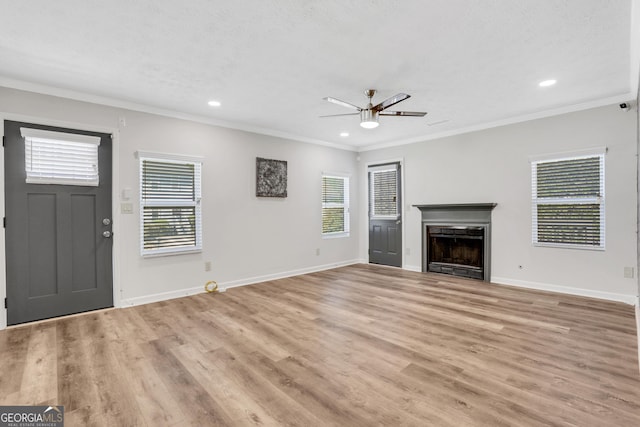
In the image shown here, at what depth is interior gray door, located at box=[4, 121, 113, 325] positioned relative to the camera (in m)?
3.29

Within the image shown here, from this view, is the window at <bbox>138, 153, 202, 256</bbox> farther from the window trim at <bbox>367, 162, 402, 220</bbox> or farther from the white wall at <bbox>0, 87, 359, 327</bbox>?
the window trim at <bbox>367, 162, 402, 220</bbox>

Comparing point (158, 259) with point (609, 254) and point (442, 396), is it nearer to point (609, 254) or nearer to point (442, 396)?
point (442, 396)

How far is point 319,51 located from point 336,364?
8.68ft

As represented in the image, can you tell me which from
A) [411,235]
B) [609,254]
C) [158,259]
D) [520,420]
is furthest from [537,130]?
[158,259]

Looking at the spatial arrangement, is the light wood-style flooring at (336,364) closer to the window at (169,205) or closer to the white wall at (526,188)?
the white wall at (526,188)

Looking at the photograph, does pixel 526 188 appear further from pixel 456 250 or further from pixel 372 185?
pixel 372 185

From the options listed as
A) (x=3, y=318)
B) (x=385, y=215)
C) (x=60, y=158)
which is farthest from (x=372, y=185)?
(x=3, y=318)

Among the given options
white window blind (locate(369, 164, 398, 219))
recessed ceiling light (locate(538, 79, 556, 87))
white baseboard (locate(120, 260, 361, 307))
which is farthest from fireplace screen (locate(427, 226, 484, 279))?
recessed ceiling light (locate(538, 79, 556, 87))

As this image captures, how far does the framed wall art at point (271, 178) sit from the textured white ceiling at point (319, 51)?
3.89 ft

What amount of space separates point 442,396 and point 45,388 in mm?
2670

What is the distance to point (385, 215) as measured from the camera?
6578 millimetres

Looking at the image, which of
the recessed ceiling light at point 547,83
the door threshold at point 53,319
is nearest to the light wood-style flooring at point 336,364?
the door threshold at point 53,319

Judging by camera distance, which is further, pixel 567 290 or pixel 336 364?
pixel 567 290

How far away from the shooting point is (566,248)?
14.2 feet
